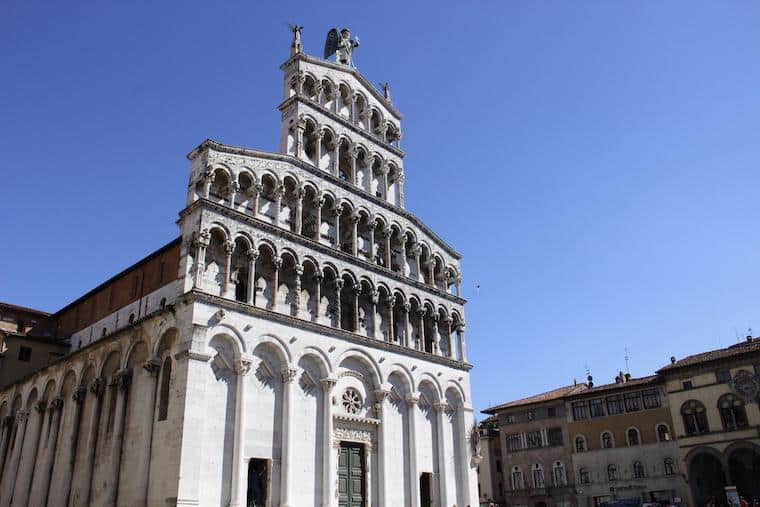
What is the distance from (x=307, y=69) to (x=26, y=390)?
763 inches

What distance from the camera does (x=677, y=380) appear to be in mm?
42094

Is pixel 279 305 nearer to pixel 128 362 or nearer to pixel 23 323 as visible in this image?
pixel 128 362

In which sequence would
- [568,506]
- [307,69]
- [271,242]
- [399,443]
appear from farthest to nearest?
[568,506] < [307,69] < [399,443] < [271,242]

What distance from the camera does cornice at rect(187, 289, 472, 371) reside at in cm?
2047

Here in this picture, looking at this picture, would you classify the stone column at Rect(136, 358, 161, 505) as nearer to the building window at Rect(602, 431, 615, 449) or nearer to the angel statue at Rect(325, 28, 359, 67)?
the angel statue at Rect(325, 28, 359, 67)

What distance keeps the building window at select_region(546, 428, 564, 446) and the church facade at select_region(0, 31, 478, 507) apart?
20.6 meters

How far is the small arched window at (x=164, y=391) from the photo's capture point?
19750 mm

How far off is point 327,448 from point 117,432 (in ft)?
23.1

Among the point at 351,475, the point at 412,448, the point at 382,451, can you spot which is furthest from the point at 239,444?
the point at 412,448

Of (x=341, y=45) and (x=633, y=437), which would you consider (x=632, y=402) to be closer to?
(x=633, y=437)

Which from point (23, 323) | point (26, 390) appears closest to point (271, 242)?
point (26, 390)

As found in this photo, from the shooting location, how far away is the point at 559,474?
46.7 meters

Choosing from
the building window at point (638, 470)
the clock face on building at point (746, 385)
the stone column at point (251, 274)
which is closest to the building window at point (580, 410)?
the building window at point (638, 470)

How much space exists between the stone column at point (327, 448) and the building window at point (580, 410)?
94.9ft
